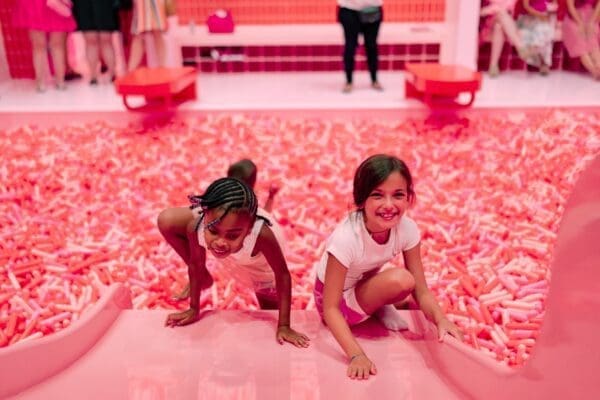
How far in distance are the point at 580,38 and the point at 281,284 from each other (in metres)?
6.52

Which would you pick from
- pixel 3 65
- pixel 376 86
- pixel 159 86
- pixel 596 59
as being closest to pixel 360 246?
pixel 159 86

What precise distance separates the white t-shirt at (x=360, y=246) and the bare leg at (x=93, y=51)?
5733 mm

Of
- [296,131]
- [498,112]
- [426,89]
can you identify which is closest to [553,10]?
[498,112]

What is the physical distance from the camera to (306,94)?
6.38 metres

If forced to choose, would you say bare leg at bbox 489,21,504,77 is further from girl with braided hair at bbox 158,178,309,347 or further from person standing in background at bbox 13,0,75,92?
girl with braided hair at bbox 158,178,309,347

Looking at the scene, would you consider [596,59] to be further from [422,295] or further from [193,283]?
[193,283]

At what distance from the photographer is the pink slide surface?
63.0 inches

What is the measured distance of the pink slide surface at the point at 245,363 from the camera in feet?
5.25

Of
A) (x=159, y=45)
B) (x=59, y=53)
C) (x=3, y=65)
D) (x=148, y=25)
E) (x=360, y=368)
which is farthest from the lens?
(x=3, y=65)

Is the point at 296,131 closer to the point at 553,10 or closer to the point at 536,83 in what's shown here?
the point at 536,83

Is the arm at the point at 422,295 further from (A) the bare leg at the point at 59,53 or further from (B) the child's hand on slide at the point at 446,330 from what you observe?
(A) the bare leg at the point at 59,53

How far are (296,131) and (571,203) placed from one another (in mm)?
Result: 4282

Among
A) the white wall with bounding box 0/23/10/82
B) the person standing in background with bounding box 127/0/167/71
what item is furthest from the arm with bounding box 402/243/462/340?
the white wall with bounding box 0/23/10/82

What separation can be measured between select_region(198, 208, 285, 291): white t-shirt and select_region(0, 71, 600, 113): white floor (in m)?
3.56
